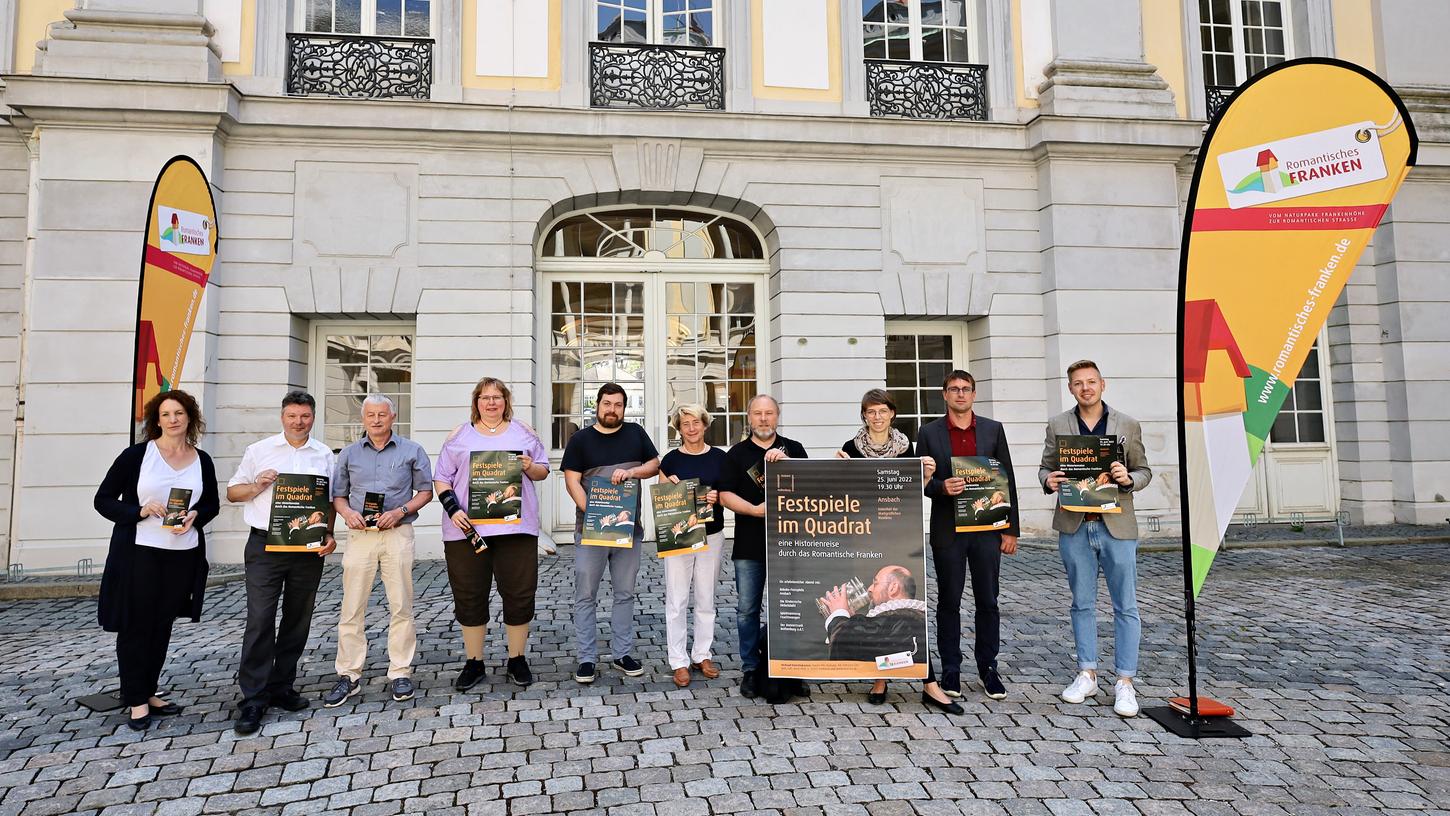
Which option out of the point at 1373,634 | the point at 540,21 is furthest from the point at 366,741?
the point at 540,21

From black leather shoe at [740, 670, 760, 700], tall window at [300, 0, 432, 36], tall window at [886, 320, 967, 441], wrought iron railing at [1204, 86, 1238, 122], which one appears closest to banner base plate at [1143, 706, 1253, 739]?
black leather shoe at [740, 670, 760, 700]

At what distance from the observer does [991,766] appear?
325 centimetres

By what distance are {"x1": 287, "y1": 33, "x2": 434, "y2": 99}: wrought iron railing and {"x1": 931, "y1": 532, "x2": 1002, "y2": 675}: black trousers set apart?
8154 millimetres

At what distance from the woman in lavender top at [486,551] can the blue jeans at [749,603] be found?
3.87ft

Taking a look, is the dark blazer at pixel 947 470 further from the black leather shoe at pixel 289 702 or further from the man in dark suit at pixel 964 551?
the black leather shoe at pixel 289 702

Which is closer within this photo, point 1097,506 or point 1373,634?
point 1097,506

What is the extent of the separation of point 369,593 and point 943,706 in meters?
3.07

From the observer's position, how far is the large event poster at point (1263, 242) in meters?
3.76

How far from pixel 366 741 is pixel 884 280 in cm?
776

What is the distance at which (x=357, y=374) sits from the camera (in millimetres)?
9383

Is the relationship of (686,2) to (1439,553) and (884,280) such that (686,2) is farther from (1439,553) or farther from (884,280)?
(1439,553)

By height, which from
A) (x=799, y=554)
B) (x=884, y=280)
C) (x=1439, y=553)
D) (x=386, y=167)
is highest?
(x=386, y=167)

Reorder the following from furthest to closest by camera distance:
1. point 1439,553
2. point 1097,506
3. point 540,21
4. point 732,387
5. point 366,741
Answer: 1. point 732,387
2. point 540,21
3. point 1439,553
4. point 1097,506
5. point 366,741

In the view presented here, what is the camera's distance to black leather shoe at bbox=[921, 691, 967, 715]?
12.7ft
